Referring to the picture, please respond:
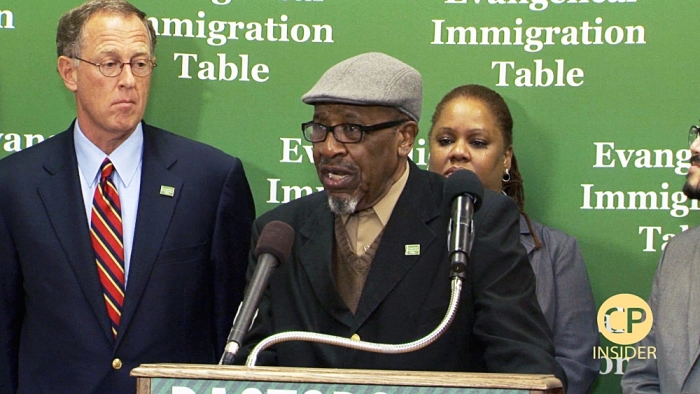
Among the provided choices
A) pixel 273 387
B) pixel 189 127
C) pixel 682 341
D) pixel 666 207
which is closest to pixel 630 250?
pixel 666 207

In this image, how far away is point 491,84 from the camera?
4.19 metres

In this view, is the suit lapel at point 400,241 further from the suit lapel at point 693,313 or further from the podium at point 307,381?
the suit lapel at point 693,313

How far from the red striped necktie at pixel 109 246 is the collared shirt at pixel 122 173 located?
3 cm

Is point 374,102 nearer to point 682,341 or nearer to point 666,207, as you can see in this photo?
point 682,341

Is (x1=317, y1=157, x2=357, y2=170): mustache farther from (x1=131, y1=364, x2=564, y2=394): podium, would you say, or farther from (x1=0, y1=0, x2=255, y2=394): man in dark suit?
(x1=131, y1=364, x2=564, y2=394): podium

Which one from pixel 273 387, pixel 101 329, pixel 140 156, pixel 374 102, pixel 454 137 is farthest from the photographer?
pixel 454 137

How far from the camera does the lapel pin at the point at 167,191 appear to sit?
354 centimetres

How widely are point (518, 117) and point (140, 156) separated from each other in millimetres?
1444

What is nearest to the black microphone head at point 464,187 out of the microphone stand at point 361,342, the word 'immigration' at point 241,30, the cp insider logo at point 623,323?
the microphone stand at point 361,342

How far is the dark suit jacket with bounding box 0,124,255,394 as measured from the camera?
339cm

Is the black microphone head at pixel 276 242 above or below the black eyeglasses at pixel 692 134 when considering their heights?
below

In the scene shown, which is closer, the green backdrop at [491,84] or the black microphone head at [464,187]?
the black microphone head at [464,187]

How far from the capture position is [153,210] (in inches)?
138

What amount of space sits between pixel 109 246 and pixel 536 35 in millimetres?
1768
